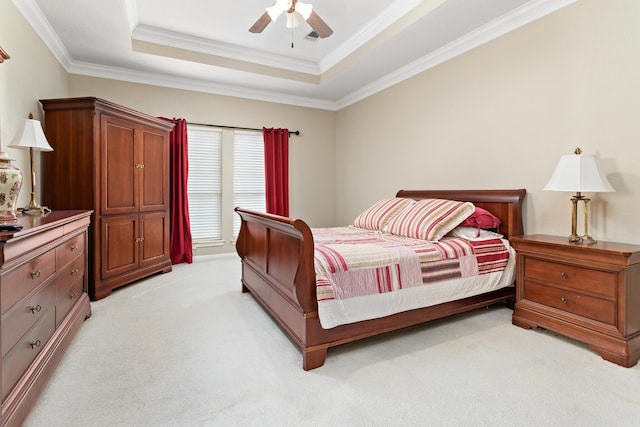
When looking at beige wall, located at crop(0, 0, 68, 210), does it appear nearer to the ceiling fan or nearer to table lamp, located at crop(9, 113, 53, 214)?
table lamp, located at crop(9, 113, 53, 214)

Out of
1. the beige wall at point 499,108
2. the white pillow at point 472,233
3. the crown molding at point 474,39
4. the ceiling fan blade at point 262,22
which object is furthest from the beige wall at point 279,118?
the white pillow at point 472,233

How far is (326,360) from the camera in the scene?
197cm

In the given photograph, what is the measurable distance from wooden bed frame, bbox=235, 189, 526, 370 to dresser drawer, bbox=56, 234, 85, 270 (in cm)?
129

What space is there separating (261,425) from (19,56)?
131 inches

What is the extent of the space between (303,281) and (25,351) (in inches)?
52.0

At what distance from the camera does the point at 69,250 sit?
7.17 ft

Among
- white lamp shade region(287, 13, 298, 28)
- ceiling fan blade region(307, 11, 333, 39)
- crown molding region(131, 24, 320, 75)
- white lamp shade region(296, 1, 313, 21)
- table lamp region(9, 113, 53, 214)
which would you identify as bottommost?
table lamp region(9, 113, 53, 214)

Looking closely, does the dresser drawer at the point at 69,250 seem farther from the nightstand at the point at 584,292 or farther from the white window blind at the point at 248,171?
the nightstand at the point at 584,292

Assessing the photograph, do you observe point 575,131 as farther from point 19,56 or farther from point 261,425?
point 19,56

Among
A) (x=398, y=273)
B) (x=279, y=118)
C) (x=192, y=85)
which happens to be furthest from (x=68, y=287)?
(x=279, y=118)

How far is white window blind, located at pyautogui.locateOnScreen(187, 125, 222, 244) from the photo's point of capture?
4.73 metres

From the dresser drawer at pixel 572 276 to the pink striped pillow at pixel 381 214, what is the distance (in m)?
1.26

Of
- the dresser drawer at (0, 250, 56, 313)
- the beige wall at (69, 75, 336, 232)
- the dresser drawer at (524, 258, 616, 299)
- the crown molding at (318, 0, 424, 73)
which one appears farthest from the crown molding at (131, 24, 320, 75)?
the dresser drawer at (524, 258, 616, 299)

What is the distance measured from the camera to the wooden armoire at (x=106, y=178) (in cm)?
304
